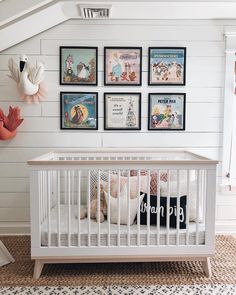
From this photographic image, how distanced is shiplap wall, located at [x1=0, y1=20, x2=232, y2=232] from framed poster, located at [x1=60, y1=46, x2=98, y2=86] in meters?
0.05

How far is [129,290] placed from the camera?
2178 mm

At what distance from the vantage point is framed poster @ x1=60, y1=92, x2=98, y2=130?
3197mm

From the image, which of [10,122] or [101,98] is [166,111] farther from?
[10,122]

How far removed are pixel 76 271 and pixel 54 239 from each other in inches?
12.9

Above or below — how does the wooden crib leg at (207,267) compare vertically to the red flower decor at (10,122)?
below

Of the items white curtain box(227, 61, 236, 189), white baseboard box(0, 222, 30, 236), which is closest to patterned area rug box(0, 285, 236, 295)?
white baseboard box(0, 222, 30, 236)

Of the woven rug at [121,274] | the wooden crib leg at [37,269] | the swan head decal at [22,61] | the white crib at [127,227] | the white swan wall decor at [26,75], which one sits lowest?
the woven rug at [121,274]

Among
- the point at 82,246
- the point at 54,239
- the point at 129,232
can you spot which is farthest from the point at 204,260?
the point at 54,239

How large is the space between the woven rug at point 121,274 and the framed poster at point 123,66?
1618 millimetres

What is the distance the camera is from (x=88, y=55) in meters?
3.18

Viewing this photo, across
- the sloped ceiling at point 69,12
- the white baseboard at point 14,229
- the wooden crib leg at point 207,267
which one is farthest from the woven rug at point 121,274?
the sloped ceiling at point 69,12

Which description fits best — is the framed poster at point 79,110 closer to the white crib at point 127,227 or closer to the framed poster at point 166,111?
the framed poster at point 166,111

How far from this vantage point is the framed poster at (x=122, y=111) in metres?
3.22

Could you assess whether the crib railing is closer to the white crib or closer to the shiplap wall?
the white crib
